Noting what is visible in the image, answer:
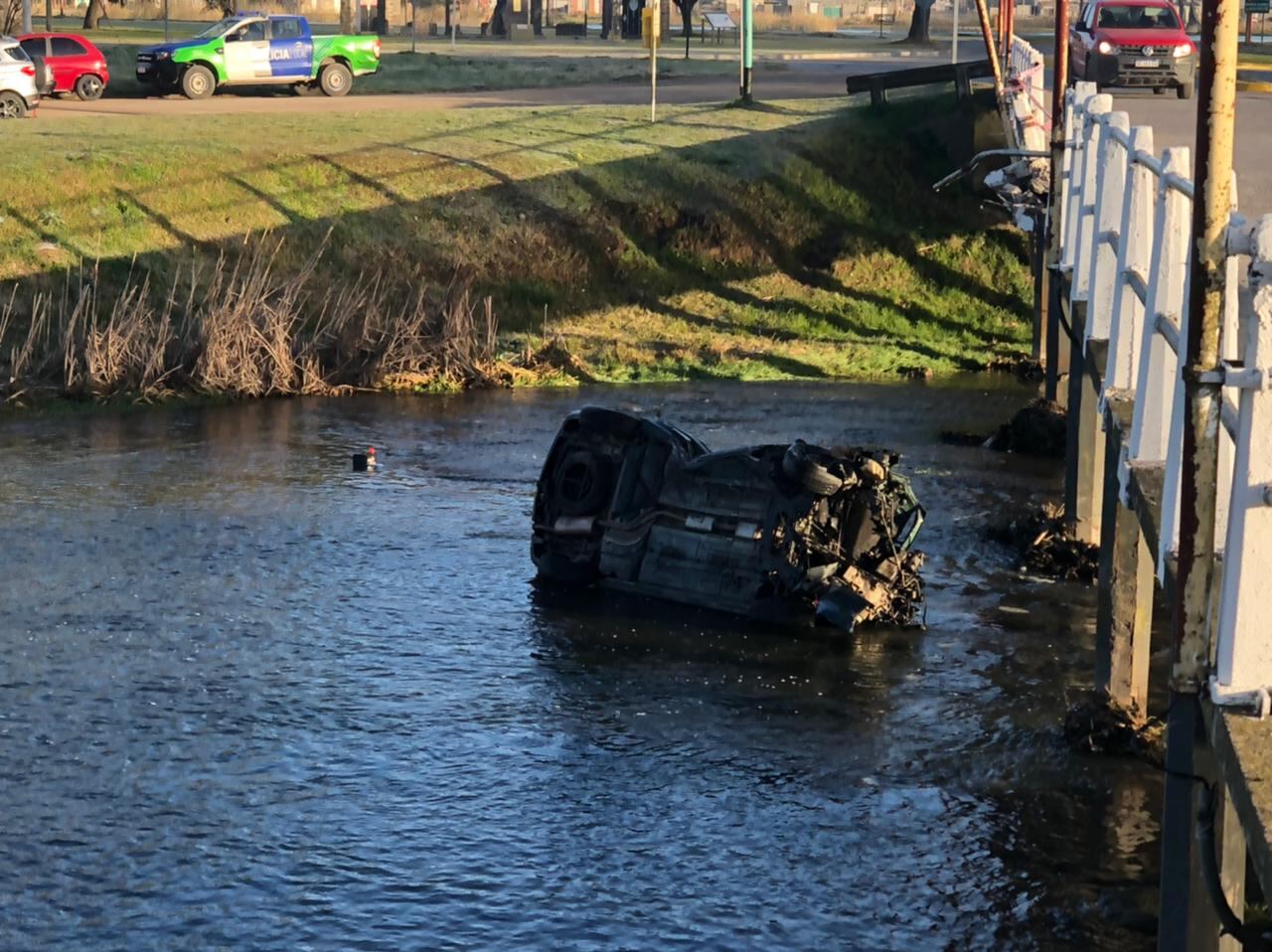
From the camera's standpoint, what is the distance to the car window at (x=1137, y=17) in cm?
3453

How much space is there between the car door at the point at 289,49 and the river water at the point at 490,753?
25.1 metres

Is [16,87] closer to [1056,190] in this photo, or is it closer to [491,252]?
[491,252]

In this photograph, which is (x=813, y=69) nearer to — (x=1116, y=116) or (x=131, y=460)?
(x=131, y=460)

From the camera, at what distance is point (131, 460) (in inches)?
754

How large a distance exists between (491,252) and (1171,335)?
21.0 metres

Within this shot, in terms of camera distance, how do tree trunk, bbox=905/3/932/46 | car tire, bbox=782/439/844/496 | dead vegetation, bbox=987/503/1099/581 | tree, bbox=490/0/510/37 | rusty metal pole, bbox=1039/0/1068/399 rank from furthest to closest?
tree, bbox=490/0/510/37
tree trunk, bbox=905/3/932/46
rusty metal pole, bbox=1039/0/1068/399
dead vegetation, bbox=987/503/1099/581
car tire, bbox=782/439/844/496

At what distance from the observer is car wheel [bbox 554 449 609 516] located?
563 inches

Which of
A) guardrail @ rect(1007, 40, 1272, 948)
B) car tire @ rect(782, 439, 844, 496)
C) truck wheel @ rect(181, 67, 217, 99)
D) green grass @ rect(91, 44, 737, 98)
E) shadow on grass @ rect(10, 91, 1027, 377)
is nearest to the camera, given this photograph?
guardrail @ rect(1007, 40, 1272, 948)

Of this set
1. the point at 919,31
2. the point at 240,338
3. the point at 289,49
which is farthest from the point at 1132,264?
the point at 919,31

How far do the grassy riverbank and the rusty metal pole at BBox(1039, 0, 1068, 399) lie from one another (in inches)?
207

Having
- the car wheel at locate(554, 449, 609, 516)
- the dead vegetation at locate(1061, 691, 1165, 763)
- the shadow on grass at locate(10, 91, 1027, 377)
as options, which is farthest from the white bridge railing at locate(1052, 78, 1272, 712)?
the shadow on grass at locate(10, 91, 1027, 377)

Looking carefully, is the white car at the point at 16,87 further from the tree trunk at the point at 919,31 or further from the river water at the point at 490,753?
the tree trunk at the point at 919,31

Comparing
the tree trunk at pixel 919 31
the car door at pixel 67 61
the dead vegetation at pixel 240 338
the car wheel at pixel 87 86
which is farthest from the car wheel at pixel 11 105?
the tree trunk at pixel 919 31

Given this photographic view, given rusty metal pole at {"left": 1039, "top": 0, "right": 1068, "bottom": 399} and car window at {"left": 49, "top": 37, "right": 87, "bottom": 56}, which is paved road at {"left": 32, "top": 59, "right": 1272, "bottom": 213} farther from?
rusty metal pole at {"left": 1039, "top": 0, "right": 1068, "bottom": 399}
